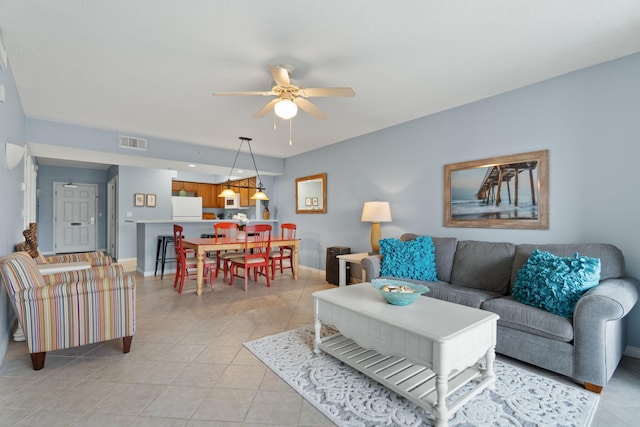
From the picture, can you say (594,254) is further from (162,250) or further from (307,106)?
(162,250)

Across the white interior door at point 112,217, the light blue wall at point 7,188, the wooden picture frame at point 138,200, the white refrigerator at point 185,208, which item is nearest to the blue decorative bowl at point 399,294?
the light blue wall at point 7,188

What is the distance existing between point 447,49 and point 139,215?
6958 millimetres

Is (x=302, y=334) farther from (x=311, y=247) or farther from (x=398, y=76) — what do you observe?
(x=311, y=247)

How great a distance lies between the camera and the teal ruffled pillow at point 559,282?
A: 2.03 metres

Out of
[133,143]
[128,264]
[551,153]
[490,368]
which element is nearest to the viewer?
[490,368]

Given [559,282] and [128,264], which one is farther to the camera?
[128,264]

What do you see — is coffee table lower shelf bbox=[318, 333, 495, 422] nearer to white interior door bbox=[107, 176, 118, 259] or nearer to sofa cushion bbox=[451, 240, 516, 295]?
sofa cushion bbox=[451, 240, 516, 295]

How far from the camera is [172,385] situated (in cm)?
196

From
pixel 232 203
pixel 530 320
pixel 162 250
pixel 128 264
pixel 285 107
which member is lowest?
pixel 128 264

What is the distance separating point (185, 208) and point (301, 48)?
20.6ft

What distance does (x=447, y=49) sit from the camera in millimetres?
2314

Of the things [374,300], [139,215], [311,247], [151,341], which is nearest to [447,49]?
[374,300]

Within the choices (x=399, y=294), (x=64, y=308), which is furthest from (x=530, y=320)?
(x=64, y=308)

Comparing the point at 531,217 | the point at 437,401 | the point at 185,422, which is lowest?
the point at 185,422
